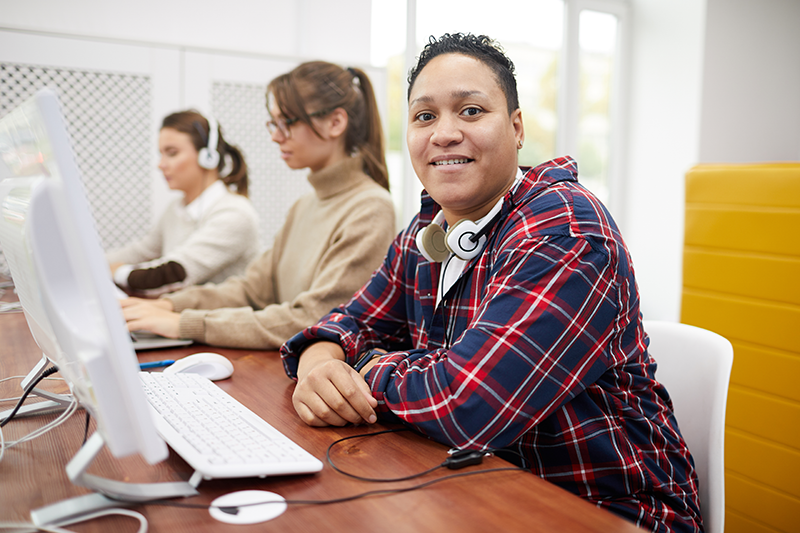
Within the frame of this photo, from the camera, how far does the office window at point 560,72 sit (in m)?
3.67

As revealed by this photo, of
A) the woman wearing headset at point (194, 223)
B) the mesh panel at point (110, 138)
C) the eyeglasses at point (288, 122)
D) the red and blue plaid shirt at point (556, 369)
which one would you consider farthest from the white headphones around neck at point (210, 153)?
the red and blue plaid shirt at point (556, 369)

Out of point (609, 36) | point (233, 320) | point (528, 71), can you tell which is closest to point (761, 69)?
point (609, 36)

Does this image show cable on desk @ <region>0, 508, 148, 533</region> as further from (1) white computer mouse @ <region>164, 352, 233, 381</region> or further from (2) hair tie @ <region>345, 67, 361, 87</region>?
(2) hair tie @ <region>345, 67, 361, 87</region>

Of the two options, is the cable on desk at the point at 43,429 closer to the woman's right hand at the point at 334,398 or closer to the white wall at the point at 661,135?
the woman's right hand at the point at 334,398

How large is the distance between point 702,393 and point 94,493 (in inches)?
36.5

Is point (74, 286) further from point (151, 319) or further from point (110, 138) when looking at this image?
point (110, 138)

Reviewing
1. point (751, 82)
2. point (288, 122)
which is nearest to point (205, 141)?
point (288, 122)

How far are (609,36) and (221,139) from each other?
9.75 feet

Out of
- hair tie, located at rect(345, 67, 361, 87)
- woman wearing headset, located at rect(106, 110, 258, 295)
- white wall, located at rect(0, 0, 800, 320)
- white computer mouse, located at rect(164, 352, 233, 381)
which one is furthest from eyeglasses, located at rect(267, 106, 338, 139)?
white wall, located at rect(0, 0, 800, 320)

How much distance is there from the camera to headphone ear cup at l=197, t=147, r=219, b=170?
2.19 metres

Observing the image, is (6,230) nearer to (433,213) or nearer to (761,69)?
(433,213)

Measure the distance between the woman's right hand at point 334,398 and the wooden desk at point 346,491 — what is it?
0.06 ft

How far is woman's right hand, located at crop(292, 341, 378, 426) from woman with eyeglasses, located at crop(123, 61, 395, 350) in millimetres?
508

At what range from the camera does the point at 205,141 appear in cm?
222
